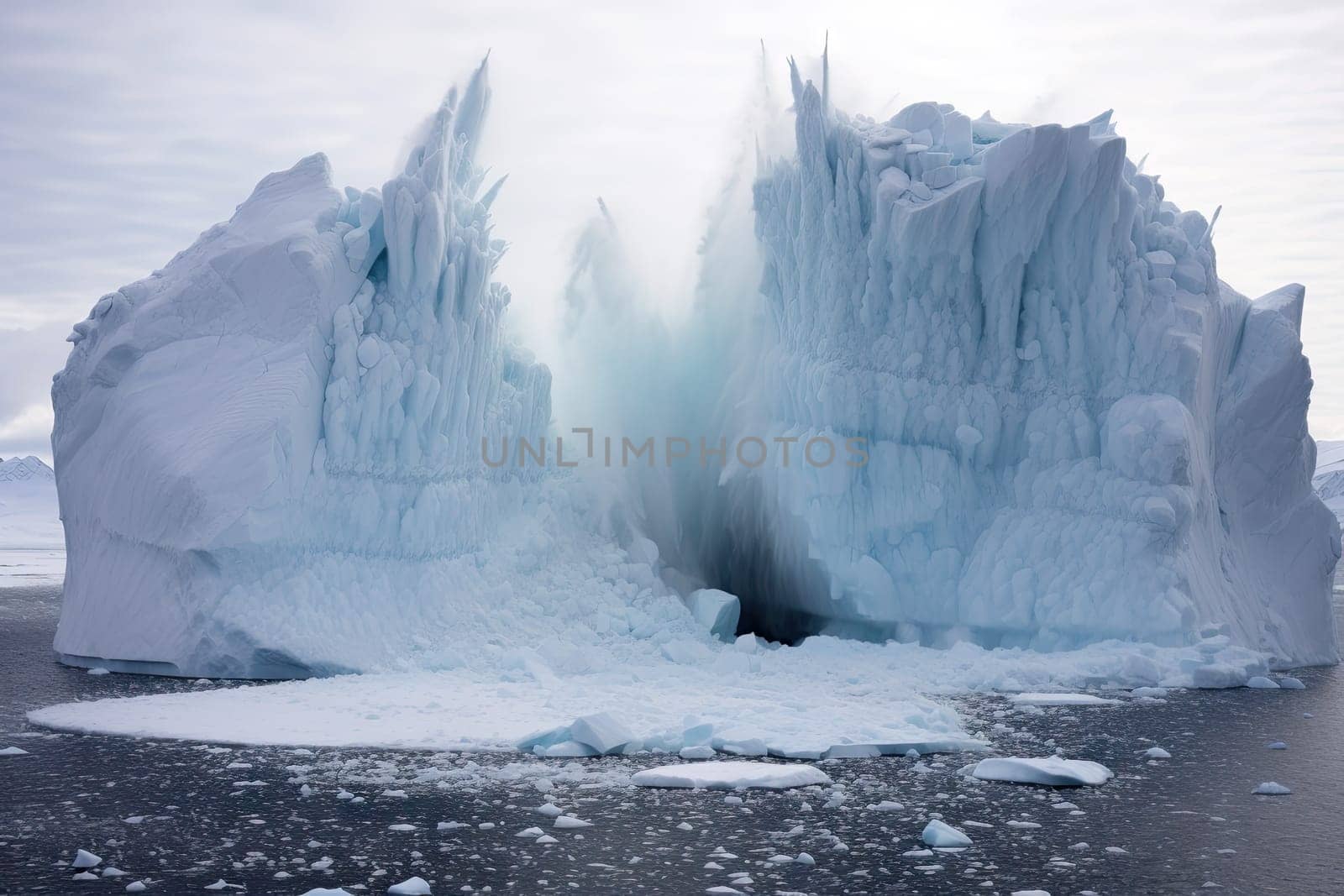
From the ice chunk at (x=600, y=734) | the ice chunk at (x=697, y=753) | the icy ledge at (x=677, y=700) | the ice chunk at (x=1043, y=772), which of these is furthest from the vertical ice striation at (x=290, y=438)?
the ice chunk at (x=1043, y=772)

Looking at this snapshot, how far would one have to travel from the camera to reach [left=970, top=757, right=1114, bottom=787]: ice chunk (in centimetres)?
641

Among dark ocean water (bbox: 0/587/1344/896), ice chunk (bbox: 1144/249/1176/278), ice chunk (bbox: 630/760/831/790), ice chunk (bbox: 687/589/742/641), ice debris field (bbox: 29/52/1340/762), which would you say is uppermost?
ice chunk (bbox: 1144/249/1176/278)

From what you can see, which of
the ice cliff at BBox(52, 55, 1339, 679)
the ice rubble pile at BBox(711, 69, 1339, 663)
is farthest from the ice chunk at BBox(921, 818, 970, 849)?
Result: the ice rubble pile at BBox(711, 69, 1339, 663)

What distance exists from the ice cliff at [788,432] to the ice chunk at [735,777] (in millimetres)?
3646

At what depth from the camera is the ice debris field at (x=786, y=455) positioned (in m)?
10.3

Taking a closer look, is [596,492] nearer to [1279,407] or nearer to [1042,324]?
[1042,324]

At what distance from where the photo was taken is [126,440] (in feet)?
35.9

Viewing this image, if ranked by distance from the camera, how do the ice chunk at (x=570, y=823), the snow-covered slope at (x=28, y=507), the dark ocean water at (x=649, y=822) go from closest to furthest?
the dark ocean water at (x=649, y=822), the ice chunk at (x=570, y=823), the snow-covered slope at (x=28, y=507)

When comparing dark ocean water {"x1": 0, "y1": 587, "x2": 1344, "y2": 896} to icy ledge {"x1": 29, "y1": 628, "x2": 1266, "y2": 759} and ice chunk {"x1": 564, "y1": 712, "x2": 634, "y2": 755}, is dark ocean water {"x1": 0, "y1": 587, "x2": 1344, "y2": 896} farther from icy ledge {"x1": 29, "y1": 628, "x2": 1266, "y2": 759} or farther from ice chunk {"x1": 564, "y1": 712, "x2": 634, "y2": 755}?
icy ledge {"x1": 29, "y1": 628, "x2": 1266, "y2": 759}

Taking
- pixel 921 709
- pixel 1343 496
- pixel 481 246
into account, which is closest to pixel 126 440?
pixel 481 246

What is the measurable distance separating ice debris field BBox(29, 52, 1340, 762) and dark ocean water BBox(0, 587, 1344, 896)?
89.5 inches

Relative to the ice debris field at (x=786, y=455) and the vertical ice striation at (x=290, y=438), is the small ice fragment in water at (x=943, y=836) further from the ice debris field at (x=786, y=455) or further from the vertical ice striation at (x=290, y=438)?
the vertical ice striation at (x=290, y=438)

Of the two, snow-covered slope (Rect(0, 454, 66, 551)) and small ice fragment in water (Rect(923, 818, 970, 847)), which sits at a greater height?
snow-covered slope (Rect(0, 454, 66, 551))

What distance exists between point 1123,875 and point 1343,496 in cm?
4163
